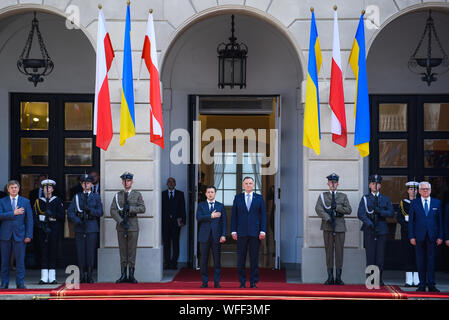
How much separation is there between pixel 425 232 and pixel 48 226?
6635mm

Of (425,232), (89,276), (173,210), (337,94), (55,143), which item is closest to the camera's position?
(425,232)

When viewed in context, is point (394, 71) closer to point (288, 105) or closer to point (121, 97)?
point (288, 105)

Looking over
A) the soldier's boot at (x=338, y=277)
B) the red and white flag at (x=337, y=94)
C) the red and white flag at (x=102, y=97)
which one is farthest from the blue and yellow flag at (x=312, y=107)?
the red and white flag at (x=102, y=97)

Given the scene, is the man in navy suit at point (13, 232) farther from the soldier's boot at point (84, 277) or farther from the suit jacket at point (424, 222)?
the suit jacket at point (424, 222)

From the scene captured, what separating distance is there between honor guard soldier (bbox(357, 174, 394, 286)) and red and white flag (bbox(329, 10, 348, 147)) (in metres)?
1.13

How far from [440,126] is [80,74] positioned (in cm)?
759

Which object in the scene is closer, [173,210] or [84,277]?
[84,277]

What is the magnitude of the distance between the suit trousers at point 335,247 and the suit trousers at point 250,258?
1294 mm

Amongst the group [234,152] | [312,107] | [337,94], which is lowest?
[234,152]

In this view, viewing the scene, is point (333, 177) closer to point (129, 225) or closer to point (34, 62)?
point (129, 225)

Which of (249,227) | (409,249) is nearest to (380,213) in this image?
(409,249)

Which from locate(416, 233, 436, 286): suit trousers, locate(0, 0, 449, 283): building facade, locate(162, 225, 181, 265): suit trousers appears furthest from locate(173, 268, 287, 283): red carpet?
locate(416, 233, 436, 286): suit trousers

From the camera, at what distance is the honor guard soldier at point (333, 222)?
1192 centimetres

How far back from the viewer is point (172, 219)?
1416cm
